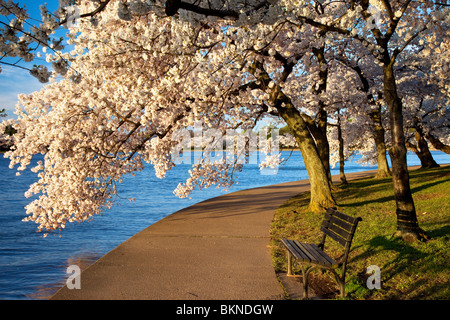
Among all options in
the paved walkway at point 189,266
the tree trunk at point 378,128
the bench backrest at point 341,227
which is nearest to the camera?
the bench backrest at point 341,227

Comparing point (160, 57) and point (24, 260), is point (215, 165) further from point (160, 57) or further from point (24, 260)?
point (24, 260)

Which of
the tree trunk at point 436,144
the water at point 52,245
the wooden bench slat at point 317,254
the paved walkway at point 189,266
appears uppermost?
the tree trunk at point 436,144

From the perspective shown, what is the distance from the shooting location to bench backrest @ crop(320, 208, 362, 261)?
5289 millimetres

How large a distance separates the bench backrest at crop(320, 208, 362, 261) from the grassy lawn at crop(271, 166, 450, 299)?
684mm

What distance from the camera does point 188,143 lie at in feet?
42.0

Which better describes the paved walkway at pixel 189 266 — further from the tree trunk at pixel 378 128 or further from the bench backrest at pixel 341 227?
the tree trunk at pixel 378 128

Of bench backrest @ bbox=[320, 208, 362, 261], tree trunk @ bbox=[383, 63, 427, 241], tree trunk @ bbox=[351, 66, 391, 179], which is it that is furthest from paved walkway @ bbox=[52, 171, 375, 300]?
tree trunk @ bbox=[351, 66, 391, 179]

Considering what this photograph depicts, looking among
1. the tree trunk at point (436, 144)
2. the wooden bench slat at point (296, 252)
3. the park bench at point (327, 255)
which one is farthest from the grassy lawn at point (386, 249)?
the tree trunk at point (436, 144)

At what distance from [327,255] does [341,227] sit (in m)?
0.48

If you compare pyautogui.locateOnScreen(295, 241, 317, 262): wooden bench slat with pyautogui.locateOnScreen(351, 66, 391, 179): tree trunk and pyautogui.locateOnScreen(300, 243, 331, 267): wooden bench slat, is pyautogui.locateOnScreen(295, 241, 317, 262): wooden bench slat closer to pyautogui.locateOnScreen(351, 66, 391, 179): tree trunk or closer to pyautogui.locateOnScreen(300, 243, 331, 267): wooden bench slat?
pyautogui.locateOnScreen(300, 243, 331, 267): wooden bench slat

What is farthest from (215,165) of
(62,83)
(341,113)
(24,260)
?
(341,113)

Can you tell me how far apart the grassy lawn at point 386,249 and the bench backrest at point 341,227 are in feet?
2.24

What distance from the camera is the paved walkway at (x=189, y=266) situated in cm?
551
